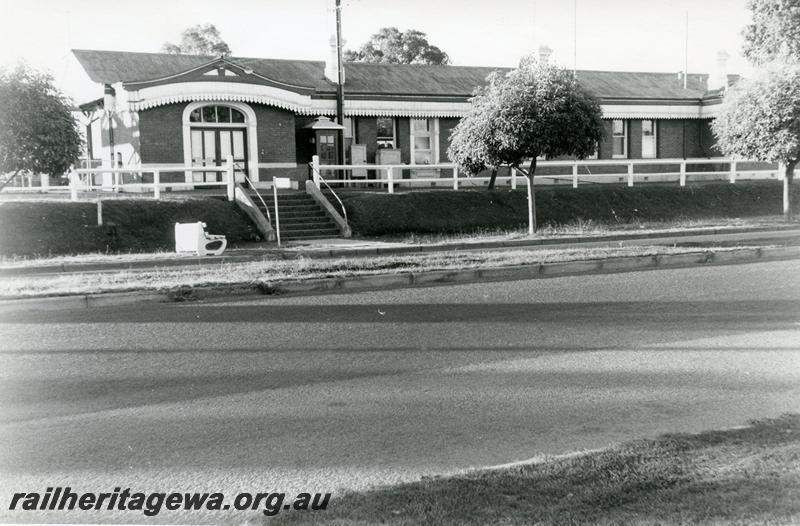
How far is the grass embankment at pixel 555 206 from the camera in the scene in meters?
23.4

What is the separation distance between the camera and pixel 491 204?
25094 millimetres

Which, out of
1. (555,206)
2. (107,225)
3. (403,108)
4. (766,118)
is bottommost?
(107,225)

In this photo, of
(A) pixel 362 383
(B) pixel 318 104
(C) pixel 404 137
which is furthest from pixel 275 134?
(A) pixel 362 383

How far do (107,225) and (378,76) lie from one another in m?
15.5

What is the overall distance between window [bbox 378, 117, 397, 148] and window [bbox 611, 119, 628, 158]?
32.4ft

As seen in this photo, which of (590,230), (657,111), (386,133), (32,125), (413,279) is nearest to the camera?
(413,279)

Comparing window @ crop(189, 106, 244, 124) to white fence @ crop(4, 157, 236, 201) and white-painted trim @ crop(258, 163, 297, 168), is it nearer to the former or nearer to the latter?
white-painted trim @ crop(258, 163, 297, 168)

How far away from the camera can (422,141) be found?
31.8 meters

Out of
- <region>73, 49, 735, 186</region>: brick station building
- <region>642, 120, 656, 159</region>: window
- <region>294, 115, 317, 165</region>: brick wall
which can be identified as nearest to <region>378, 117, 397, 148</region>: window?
<region>73, 49, 735, 186</region>: brick station building

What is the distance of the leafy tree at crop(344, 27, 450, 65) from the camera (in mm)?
52781

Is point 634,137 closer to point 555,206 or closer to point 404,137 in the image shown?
point 404,137
